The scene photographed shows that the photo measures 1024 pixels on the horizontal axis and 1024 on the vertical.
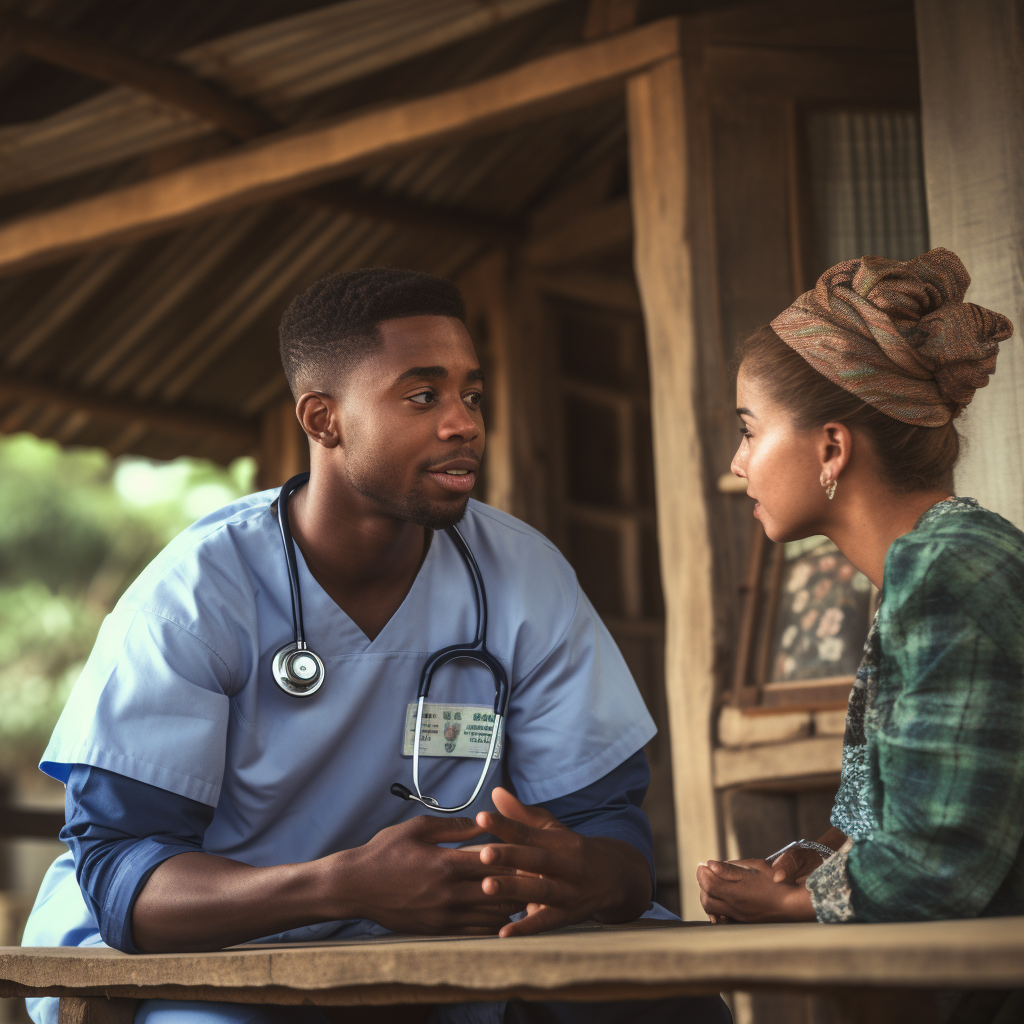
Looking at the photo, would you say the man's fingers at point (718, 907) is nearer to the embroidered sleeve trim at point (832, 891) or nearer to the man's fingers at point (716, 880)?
the man's fingers at point (716, 880)

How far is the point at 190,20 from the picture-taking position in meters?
4.01

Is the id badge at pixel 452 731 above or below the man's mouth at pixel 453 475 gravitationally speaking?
A: below

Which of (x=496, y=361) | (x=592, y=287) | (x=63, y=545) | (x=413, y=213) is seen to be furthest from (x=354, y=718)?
(x=63, y=545)

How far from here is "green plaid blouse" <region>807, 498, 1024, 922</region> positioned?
1327 mm

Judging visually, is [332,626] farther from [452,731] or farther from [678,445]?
[678,445]

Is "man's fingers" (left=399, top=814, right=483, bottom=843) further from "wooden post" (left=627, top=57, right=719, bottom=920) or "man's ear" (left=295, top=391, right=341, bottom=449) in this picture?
"wooden post" (left=627, top=57, right=719, bottom=920)

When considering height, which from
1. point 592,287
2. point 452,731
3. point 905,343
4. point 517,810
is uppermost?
point 592,287

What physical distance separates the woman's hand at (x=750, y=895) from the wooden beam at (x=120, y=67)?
3.01 m

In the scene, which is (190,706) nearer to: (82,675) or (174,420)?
(82,675)

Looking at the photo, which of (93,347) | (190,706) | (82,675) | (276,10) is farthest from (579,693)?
(93,347)

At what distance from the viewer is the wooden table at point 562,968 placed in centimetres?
93

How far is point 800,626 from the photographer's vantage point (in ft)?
10.8

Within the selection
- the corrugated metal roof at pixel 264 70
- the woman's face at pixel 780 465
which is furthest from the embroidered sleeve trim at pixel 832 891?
the corrugated metal roof at pixel 264 70

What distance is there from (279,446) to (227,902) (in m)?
4.78
